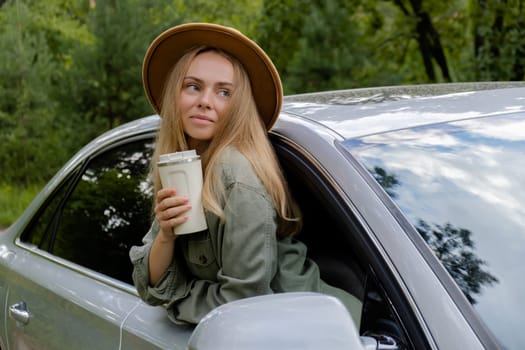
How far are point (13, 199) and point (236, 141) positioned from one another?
9.33 metres

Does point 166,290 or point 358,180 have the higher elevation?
point 358,180

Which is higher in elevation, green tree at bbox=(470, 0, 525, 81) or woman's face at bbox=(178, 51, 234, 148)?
woman's face at bbox=(178, 51, 234, 148)

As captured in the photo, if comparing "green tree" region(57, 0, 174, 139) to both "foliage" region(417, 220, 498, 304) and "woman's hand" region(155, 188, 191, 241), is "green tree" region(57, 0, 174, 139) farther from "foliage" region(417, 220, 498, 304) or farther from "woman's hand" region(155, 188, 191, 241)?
"foliage" region(417, 220, 498, 304)

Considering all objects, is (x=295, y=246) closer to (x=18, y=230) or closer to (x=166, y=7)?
(x=18, y=230)

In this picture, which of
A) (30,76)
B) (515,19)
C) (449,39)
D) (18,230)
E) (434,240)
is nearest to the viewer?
(434,240)

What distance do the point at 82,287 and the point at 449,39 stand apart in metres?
11.0

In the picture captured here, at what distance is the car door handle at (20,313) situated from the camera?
2900 mm

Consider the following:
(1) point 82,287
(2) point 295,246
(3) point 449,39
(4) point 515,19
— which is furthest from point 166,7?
(2) point 295,246

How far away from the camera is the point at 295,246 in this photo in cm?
208

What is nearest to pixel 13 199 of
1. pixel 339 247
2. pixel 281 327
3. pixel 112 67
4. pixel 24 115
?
pixel 24 115

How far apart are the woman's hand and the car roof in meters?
0.45

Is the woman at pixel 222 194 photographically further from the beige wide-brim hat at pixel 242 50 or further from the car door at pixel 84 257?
the car door at pixel 84 257

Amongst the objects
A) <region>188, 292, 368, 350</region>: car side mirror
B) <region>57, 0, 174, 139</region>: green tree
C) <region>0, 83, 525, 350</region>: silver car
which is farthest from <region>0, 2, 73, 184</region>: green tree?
<region>188, 292, 368, 350</region>: car side mirror

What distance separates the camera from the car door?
2518 millimetres
